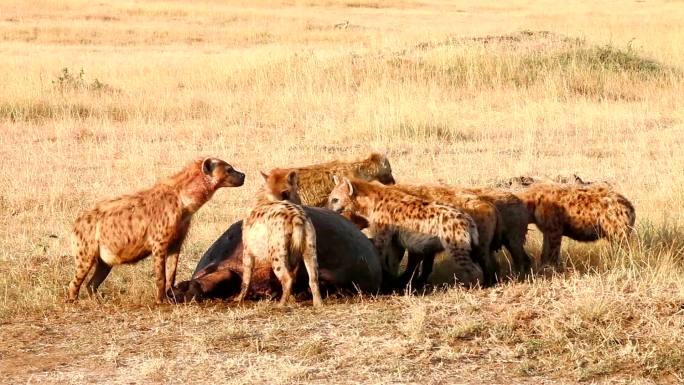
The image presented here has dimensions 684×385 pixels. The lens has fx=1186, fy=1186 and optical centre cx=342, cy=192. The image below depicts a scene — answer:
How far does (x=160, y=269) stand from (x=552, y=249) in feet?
9.73

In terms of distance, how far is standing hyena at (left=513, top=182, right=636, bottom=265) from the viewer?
862 cm

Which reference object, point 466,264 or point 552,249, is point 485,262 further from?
point 552,249

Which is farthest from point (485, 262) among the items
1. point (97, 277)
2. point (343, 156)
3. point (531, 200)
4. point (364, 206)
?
point (343, 156)

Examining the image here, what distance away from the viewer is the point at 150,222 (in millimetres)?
7645

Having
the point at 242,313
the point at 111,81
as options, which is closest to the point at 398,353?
the point at 242,313

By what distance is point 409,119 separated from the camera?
16.0 meters

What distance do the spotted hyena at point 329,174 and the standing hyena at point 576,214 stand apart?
161 cm

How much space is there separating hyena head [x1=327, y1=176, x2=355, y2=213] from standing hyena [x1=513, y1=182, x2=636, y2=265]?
1.43 metres


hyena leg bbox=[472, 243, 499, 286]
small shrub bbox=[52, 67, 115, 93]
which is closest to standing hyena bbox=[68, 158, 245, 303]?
hyena leg bbox=[472, 243, 499, 286]

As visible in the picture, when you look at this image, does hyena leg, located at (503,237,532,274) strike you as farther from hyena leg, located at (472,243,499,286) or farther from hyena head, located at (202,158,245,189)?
hyena head, located at (202,158,245,189)

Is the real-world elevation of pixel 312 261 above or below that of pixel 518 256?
above

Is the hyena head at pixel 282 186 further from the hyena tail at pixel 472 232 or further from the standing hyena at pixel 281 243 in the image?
the hyena tail at pixel 472 232

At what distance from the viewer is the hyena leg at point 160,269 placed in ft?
24.9

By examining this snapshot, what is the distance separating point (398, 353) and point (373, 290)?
1415 millimetres
